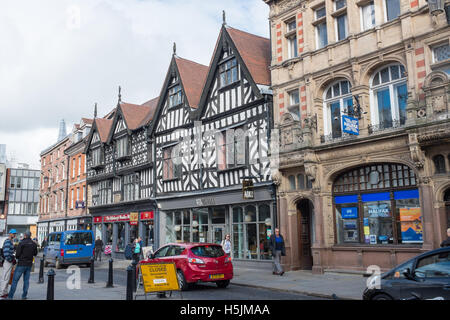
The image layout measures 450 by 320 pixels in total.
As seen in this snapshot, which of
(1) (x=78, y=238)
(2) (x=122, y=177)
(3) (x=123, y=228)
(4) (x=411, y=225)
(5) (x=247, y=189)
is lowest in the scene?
(1) (x=78, y=238)

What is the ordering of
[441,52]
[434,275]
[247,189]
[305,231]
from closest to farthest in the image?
[434,275] → [441,52] → [305,231] → [247,189]

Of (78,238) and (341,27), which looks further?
→ (78,238)

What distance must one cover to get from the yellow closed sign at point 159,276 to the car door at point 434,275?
16.1 ft

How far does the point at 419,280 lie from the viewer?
7348 millimetres

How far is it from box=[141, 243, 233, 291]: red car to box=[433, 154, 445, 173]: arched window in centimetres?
707

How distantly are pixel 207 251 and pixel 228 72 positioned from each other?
11382mm

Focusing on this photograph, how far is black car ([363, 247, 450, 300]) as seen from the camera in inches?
278

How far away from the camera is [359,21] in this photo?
16000mm

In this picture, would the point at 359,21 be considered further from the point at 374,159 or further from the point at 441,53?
the point at 374,159

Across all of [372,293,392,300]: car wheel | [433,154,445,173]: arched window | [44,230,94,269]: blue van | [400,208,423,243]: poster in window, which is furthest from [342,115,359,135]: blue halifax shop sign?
[44,230,94,269]: blue van

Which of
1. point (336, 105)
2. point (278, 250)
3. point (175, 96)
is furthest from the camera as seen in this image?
point (175, 96)

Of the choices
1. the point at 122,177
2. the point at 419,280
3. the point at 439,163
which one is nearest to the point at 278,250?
the point at 439,163

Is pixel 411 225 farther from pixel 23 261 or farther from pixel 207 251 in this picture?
pixel 23 261

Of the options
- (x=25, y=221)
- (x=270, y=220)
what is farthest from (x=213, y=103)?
(x=25, y=221)
